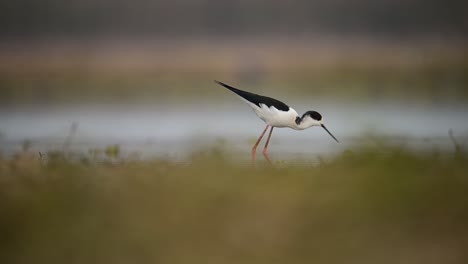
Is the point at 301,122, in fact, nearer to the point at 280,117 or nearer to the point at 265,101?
Result: the point at 280,117

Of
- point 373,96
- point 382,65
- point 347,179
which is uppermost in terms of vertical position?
point 382,65

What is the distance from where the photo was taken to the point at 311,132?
46.8 feet

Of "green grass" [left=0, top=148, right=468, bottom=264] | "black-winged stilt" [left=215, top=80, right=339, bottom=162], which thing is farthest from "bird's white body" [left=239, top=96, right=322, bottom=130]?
"green grass" [left=0, top=148, right=468, bottom=264]

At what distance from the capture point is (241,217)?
18.1 feet

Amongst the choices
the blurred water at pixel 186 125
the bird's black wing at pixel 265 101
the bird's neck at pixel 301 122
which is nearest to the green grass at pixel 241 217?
the bird's black wing at pixel 265 101

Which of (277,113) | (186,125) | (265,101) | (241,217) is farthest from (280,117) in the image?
(186,125)

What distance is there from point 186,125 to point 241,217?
9.42 meters

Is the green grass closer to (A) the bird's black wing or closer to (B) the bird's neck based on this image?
(A) the bird's black wing

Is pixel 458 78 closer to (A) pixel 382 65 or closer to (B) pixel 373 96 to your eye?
(A) pixel 382 65

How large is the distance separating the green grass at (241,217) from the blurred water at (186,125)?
322 cm

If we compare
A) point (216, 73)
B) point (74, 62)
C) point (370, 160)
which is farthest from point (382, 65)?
point (370, 160)

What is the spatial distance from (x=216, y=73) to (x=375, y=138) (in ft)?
53.7

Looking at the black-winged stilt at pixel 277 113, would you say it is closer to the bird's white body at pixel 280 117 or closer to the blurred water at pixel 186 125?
the bird's white body at pixel 280 117

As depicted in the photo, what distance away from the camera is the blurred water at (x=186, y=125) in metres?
11.0
